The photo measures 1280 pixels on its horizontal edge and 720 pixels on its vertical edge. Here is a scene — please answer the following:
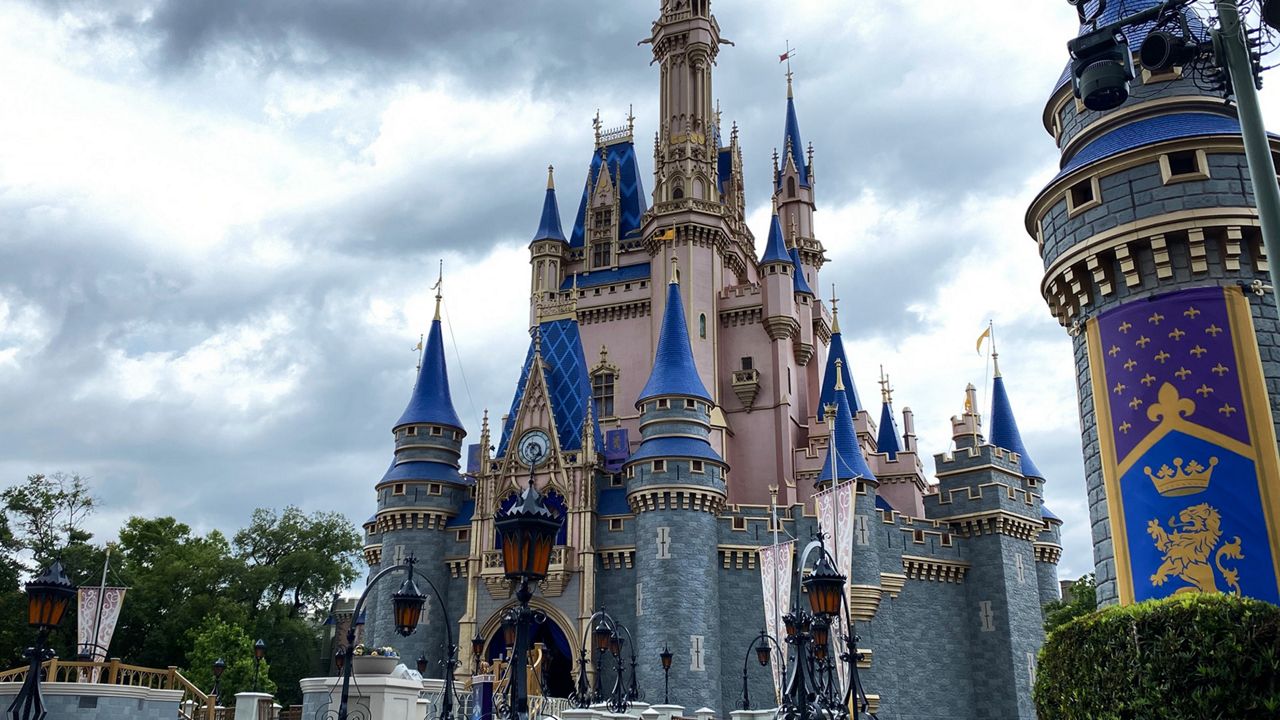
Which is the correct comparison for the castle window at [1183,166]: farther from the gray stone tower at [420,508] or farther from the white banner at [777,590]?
the gray stone tower at [420,508]

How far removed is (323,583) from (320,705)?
135 feet

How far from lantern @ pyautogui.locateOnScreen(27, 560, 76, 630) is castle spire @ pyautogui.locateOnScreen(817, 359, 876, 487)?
77.5 ft

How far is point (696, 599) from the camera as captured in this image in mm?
34531

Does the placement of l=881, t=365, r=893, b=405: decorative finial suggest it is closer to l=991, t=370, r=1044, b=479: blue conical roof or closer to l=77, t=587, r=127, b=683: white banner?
l=991, t=370, r=1044, b=479: blue conical roof

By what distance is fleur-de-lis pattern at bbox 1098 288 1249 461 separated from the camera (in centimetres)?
1595

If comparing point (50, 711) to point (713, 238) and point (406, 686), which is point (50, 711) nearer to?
point (406, 686)

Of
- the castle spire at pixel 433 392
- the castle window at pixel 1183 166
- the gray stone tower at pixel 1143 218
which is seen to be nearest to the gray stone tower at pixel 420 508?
the castle spire at pixel 433 392

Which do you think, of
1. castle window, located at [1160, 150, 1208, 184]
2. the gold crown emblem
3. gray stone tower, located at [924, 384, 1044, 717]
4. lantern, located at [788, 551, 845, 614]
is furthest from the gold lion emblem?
gray stone tower, located at [924, 384, 1044, 717]

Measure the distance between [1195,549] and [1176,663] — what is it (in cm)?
495

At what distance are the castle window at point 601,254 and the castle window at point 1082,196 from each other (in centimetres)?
3091

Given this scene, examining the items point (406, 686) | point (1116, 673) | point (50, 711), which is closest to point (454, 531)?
point (50, 711)

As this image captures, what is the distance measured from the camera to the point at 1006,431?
43594 millimetres

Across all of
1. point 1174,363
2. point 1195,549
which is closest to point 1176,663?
point 1195,549

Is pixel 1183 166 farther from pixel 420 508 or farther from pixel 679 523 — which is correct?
pixel 420 508
